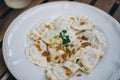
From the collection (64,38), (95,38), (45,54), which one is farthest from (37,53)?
(95,38)

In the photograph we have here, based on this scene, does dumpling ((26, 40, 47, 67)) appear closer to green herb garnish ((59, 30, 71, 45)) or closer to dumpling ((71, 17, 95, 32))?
green herb garnish ((59, 30, 71, 45))

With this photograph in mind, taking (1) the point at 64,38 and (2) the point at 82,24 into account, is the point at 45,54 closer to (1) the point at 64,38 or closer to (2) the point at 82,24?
(1) the point at 64,38

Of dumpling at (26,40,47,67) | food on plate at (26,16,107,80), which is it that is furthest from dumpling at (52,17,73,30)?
dumpling at (26,40,47,67)

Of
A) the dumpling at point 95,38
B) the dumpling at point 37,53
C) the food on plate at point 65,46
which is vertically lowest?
the dumpling at point 37,53

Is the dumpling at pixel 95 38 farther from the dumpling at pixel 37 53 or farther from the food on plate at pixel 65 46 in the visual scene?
the dumpling at pixel 37 53

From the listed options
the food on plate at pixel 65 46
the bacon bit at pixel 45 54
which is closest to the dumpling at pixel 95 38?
the food on plate at pixel 65 46
